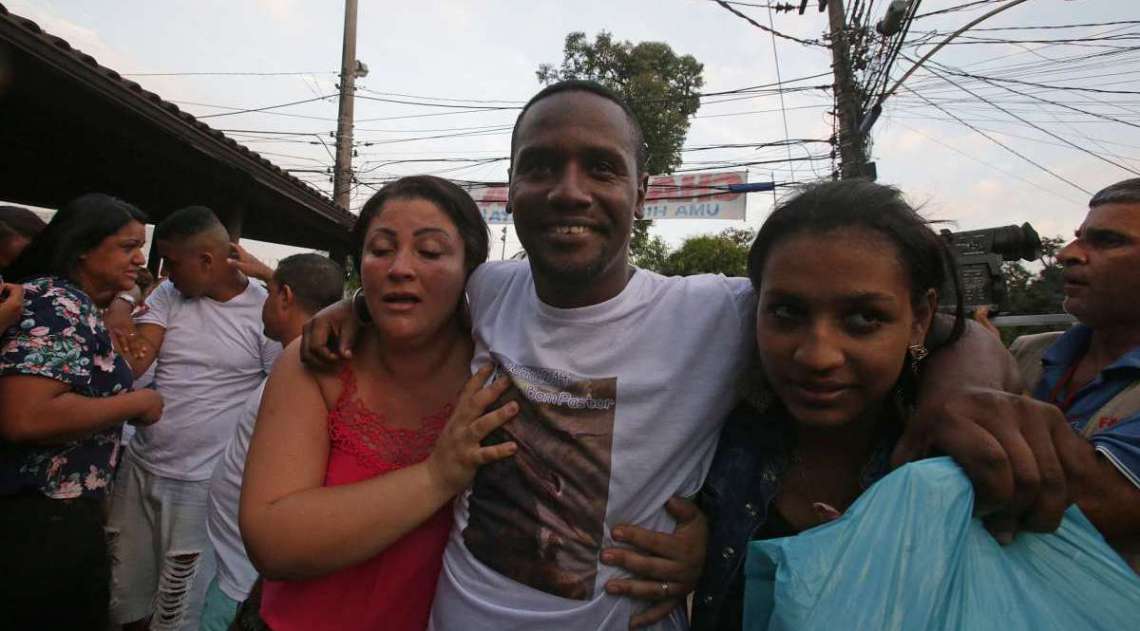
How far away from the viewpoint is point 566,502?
4.07ft

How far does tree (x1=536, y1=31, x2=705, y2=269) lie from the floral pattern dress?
1661 cm

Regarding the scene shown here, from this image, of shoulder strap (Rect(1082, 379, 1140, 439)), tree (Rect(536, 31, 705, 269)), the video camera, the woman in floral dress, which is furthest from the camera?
tree (Rect(536, 31, 705, 269))

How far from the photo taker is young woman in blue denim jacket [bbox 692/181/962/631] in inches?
42.4

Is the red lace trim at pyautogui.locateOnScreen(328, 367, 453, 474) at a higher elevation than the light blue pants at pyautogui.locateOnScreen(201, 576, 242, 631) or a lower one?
higher

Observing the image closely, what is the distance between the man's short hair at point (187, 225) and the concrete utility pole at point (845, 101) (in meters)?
7.78

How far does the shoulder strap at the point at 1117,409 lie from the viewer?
134cm

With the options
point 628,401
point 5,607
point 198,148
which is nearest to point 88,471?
point 5,607

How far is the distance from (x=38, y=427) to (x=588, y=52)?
63.5ft

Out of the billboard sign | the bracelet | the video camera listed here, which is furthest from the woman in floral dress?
the billboard sign

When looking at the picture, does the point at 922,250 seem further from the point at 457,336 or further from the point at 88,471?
the point at 88,471

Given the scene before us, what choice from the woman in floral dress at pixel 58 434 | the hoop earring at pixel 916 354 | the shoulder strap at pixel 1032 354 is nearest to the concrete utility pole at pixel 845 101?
the shoulder strap at pixel 1032 354

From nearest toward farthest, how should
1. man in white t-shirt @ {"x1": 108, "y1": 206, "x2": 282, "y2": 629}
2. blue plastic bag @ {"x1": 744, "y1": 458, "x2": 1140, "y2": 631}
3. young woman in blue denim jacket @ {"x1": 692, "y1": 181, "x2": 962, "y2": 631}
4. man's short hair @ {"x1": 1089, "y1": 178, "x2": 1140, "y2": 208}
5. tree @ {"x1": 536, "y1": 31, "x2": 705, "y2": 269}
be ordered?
blue plastic bag @ {"x1": 744, "y1": 458, "x2": 1140, "y2": 631} < young woman in blue denim jacket @ {"x1": 692, "y1": 181, "x2": 962, "y2": 631} < man's short hair @ {"x1": 1089, "y1": 178, "x2": 1140, "y2": 208} < man in white t-shirt @ {"x1": 108, "y1": 206, "x2": 282, "y2": 629} < tree @ {"x1": 536, "y1": 31, "x2": 705, "y2": 269}

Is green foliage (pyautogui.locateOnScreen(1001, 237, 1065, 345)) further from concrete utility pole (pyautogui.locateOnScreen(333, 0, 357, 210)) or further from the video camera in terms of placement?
concrete utility pole (pyautogui.locateOnScreen(333, 0, 357, 210))

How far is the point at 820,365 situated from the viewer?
1.05 meters
